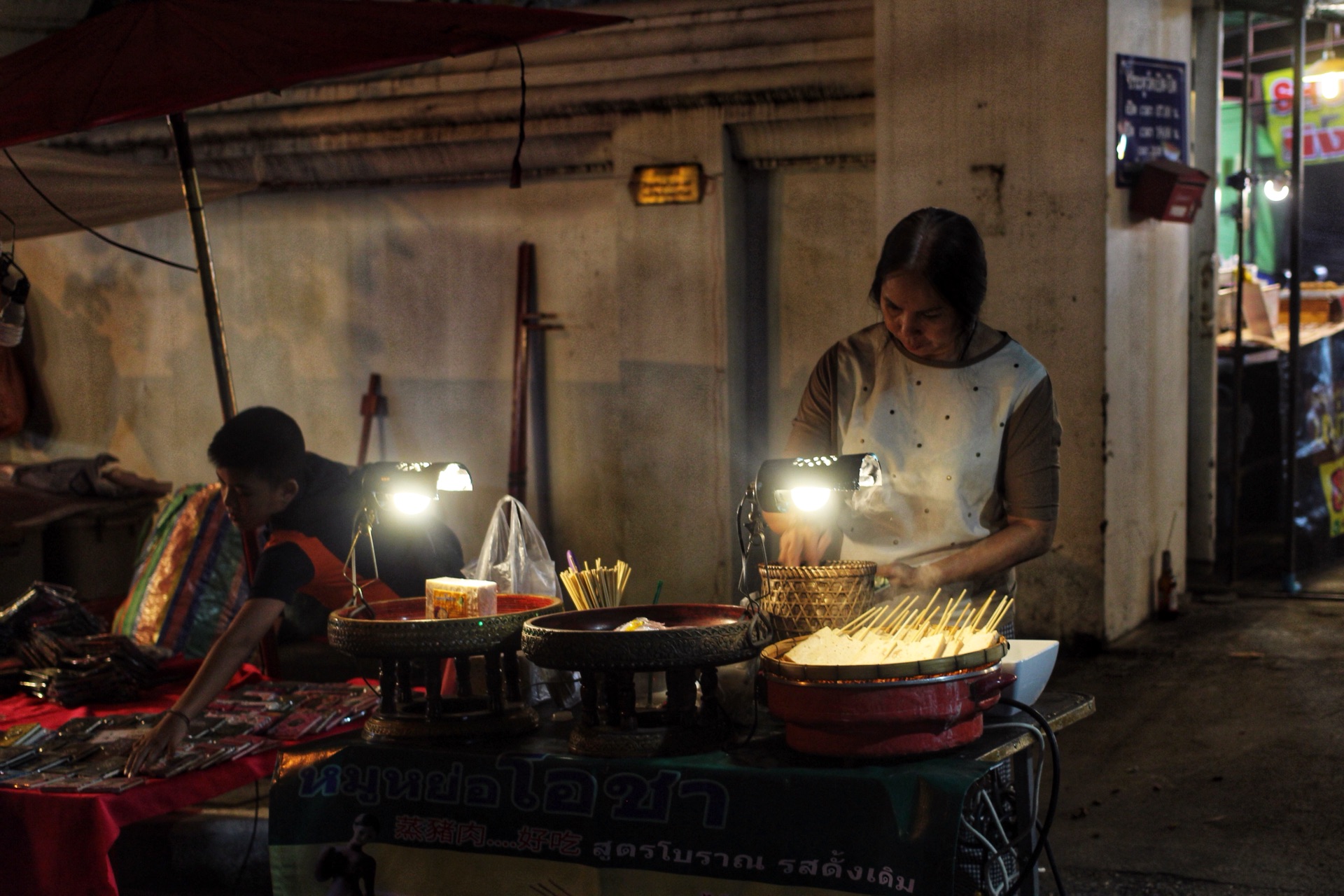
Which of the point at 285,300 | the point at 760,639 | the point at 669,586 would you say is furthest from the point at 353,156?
the point at 760,639

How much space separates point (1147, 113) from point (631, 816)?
4888mm

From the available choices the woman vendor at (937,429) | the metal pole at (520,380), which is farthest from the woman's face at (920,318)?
the metal pole at (520,380)

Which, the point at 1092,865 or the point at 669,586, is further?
the point at 669,586

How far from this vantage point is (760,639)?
90.8 inches

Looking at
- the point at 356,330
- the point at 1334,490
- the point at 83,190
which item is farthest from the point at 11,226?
the point at 1334,490

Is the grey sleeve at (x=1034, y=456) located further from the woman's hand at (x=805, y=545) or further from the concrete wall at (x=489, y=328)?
the concrete wall at (x=489, y=328)

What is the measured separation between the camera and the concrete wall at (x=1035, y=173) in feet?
18.3

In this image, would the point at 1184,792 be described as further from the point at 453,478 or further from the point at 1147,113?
the point at 1147,113

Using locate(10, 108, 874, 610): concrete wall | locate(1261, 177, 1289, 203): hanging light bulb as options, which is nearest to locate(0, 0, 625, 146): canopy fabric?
A: locate(10, 108, 874, 610): concrete wall

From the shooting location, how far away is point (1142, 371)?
601 centimetres

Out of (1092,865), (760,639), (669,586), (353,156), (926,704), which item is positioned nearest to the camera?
(926,704)

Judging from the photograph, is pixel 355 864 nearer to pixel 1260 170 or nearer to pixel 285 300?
pixel 285 300

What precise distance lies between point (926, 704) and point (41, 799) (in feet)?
6.40

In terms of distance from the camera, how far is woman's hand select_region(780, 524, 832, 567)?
9.30 feet
